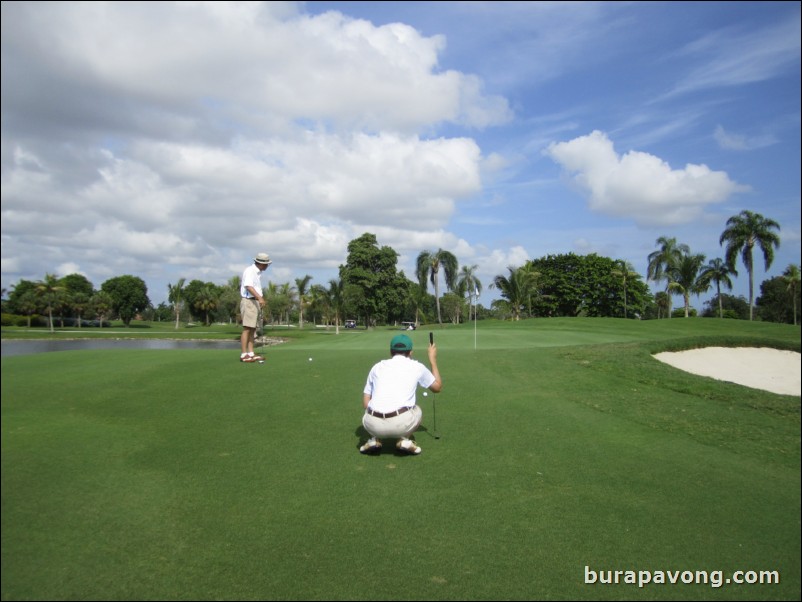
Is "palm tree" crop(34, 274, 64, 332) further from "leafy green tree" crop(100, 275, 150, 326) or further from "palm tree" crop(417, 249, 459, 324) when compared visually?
"leafy green tree" crop(100, 275, 150, 326)

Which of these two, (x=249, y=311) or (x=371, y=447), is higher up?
(x=249, y=311)

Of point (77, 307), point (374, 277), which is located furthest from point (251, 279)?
point (374, 277)

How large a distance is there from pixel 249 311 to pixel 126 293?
9539 centimetres

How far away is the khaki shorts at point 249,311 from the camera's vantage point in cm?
1094

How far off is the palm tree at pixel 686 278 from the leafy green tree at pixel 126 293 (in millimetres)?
88671

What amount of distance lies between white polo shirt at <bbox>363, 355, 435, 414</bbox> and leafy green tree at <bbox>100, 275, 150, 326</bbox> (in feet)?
314

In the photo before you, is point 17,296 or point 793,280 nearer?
point 17,296

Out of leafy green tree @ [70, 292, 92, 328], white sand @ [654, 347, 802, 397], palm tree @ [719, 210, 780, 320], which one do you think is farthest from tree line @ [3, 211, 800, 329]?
white sand @ [654, 347, 802, 397]

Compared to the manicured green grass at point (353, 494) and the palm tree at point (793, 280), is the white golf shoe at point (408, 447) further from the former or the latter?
the palm tree at point (793, 280)

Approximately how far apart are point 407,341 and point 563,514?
309 cm

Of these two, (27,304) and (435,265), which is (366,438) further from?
(435,265)

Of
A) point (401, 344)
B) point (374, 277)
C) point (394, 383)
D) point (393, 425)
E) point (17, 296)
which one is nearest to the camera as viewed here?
point (17, 296)

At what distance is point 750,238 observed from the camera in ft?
188

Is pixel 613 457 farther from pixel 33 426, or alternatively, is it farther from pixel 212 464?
pixel 33 426
